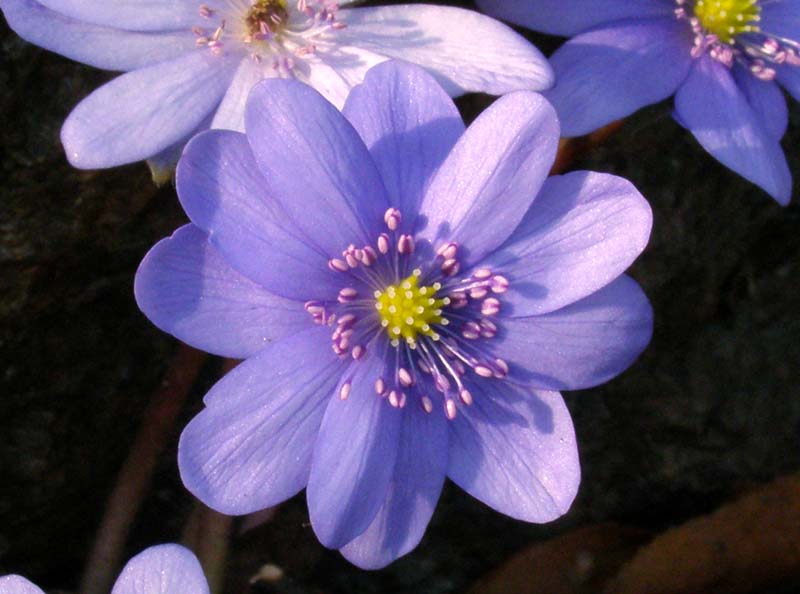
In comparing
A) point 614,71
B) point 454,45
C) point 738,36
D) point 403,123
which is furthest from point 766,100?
point 403,123

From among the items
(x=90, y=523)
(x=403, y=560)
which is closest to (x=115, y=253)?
(x=90, y=523)

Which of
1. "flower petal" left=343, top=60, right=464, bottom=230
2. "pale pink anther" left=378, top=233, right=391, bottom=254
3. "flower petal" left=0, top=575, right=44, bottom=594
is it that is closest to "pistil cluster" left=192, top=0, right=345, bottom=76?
"flower petal" left=343, top=60, right=464, bottom=230

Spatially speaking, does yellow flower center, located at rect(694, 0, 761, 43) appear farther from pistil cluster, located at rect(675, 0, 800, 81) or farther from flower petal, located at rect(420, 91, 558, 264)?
flower petal, located at rect(420, 91, 558, 264)

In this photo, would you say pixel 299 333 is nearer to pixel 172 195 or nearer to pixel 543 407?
pixel 543 407

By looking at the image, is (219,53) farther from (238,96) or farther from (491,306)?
(491,306)

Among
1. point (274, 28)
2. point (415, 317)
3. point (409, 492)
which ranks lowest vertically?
point (409, 492)

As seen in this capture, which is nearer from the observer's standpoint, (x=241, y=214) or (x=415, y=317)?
(x=241, y=214)

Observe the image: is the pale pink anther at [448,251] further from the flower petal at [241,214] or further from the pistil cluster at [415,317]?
the flower petal at [241,214]
